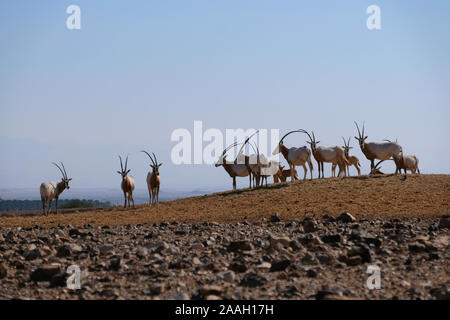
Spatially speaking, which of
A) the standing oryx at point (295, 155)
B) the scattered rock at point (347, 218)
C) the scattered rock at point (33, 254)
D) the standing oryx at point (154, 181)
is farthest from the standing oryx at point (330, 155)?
the scattered rock at point (33, 254)

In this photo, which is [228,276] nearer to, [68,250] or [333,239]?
[333,239]

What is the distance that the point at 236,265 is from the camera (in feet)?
33.1

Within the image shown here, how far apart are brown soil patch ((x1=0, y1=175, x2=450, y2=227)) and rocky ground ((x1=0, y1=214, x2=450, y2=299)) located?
14.0 feet

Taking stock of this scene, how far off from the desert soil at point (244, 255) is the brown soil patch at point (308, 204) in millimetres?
176

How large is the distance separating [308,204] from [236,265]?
11.8 m

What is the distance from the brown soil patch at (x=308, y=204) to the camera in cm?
1916

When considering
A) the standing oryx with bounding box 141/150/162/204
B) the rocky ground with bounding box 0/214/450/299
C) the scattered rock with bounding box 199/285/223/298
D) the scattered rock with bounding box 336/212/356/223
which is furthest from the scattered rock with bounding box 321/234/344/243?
the standing oryx with bounding box 141/150/162/204

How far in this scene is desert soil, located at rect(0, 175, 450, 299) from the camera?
8875mm

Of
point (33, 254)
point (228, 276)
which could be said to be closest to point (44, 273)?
point (33, 254)

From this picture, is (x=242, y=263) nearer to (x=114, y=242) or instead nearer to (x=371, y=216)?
(x=114, y=242)

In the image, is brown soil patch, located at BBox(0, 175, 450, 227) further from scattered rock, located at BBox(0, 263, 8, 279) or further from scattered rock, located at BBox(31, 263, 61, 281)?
scattered rock, located at BBox(31, 263, 61, 281)
